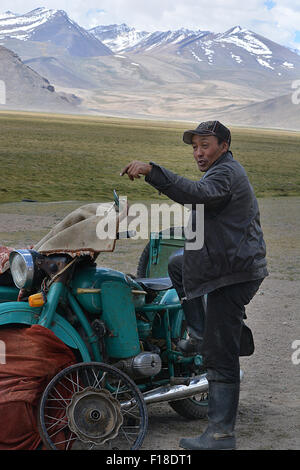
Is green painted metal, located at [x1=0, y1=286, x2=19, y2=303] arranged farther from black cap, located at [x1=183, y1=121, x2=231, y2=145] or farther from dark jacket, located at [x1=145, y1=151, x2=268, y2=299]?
black cap, located at [x1=183, y1=121, x2=231, y2=145]

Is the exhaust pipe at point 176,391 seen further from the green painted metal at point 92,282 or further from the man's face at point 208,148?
the man's face at point 208,148

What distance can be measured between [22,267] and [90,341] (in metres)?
0.56

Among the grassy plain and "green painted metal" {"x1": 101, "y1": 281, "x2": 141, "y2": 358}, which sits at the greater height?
"green painted metal" {"x1": 101, "y1": 281, "x2": 141, "y2": 358}

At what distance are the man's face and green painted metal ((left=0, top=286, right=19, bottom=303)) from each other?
4.30 feet

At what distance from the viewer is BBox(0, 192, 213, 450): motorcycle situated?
3883mm

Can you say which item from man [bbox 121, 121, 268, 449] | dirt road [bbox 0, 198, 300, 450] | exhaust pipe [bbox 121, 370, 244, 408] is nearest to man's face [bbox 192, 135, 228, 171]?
man [bbox 121, 121, 268, 449]

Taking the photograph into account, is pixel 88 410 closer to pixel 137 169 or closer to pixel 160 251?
pixel 137 169

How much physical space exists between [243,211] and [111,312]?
0.97 m

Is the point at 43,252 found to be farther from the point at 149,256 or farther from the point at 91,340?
the point at 149,256

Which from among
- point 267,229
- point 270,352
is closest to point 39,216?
point 267,229

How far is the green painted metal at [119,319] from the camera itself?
4168mm
